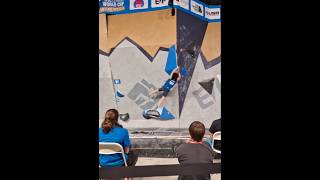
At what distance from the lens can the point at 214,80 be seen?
235 centimetres

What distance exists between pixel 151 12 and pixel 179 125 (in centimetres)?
84

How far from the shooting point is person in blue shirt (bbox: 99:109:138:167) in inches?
86.2

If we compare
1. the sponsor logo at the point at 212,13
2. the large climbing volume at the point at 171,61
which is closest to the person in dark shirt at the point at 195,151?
the large climbing volume at the point at 171,61

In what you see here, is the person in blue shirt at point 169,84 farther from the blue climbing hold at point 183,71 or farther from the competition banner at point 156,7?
the competition banner at point 156,7

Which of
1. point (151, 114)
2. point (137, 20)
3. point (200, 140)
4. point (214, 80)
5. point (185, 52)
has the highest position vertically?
point (137, 20)

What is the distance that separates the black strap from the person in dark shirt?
0.09 feet

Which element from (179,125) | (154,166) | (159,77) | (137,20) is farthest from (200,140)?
(137,20)

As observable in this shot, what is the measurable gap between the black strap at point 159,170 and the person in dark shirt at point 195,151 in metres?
0.03

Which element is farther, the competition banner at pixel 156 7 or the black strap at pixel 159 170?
the competition banner at pixel 156 7

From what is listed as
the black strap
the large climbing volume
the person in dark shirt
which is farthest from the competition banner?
the black strap

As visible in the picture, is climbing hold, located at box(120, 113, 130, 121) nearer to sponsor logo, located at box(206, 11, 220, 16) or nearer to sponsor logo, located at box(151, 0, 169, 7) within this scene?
sponsor logo, located at box(151, 0, 169, 7)

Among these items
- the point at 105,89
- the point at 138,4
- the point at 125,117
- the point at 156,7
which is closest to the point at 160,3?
the point at 156,7

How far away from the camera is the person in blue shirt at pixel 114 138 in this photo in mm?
2189

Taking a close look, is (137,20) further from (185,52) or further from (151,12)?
(185,52)
